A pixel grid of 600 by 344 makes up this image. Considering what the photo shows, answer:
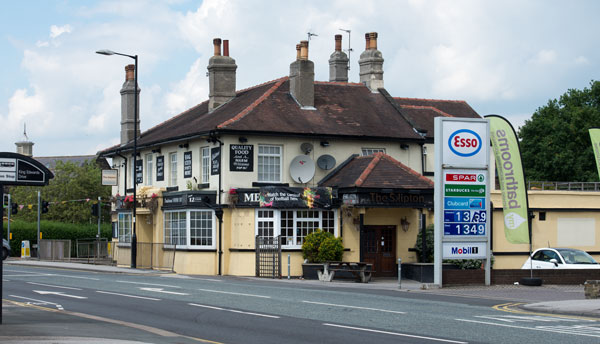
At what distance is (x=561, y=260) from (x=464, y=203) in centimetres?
620

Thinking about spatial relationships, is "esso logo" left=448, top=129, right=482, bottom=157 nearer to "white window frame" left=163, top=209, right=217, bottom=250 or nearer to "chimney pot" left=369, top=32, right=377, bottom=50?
"white window frame" left=163, top=209, right=217, bottom=250

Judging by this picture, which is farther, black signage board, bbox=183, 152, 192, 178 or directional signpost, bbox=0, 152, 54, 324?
black signage board, bbox=183, 152, 192, 178

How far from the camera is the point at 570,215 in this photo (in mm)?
39844

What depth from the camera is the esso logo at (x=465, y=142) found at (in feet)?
93.4

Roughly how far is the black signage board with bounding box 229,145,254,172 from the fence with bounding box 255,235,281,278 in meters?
3.16

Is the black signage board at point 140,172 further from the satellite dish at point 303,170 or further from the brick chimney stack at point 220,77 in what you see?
the satellite dish at point 303,170

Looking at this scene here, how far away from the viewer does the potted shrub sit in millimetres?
34938

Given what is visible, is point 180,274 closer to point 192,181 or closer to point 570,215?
point 192,181

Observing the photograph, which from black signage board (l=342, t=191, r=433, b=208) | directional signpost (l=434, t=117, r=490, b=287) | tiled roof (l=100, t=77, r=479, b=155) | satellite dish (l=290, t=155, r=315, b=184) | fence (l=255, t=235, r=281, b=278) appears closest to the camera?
directional signpost (l=434, t=117, r=490, b=287)

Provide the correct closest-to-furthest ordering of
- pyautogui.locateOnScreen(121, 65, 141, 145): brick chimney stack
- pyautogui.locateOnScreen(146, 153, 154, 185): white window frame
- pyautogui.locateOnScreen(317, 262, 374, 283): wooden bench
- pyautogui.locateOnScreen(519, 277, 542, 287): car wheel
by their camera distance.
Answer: pyautogui.locateOnScreen(519, 277, 542, 287): car wheel, pyautogui.locateOnScreen(317, 262, 374, 283): wooden bench, pyautogui.locateOnScreen(146, 153, 154, 185): white window frame, pyautogui.locateOnScreen(121, 65, 141, 145): brick chimney stack

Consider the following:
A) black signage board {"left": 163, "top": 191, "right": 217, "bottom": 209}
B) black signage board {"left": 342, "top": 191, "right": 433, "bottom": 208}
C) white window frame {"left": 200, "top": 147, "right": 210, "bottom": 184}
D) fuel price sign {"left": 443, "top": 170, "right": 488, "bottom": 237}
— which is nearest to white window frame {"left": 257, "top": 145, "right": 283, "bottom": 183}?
black signage board {"left": 163, "top": 191, "right": 217, "bottom": 209}

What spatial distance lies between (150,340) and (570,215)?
30.0 m

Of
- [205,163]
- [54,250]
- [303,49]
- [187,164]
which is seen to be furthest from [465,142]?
[54,250]

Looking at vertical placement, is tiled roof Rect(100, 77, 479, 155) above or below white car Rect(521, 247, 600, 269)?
above
